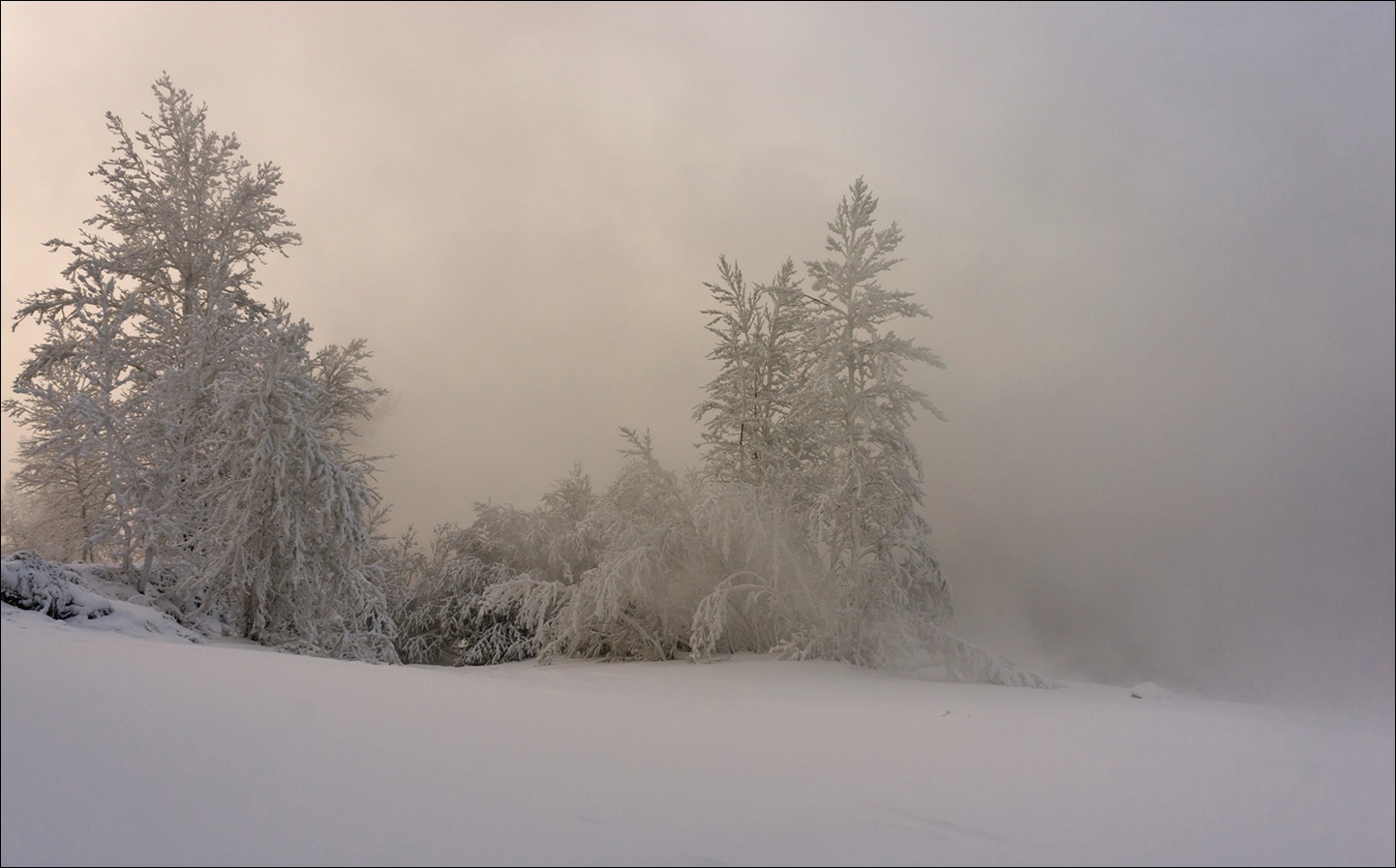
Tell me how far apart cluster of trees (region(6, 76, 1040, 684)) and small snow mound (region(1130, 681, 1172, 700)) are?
4.07 ft

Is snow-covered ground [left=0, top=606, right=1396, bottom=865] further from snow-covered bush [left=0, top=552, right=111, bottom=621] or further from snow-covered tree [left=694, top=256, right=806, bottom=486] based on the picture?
snow-covered tree [left=694, top=256, right=806, bottom=486]

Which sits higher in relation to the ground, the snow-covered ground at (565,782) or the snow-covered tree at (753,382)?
the snow-covered tree at (753,382)

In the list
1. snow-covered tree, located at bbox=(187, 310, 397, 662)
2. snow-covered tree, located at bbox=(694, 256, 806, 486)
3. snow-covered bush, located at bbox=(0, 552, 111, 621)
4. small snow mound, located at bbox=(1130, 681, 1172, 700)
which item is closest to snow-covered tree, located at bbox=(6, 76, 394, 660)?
snow-covered tree, located at bbox=(187, 310, 397, 662)

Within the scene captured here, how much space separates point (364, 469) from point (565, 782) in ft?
36.8

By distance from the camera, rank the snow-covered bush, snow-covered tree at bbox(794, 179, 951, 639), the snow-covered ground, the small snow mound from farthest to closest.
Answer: snow-covered tree at bbox(794, 179, 951, 639)
the small snow mound
the snow-covered bush
the snow-covered ground

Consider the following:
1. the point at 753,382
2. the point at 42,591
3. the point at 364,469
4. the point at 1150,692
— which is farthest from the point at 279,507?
the point at 1150,692

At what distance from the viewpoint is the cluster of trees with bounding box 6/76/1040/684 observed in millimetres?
10781

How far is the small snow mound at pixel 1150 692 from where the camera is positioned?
8.50 m

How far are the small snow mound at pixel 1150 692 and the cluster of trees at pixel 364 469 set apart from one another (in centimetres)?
124

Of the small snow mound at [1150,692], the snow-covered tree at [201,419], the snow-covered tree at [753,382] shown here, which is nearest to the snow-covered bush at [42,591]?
the snow-covered tree at [201,419]

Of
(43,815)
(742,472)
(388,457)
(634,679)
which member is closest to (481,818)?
(43,815)

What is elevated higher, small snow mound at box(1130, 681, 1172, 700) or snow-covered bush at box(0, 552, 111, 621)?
snow-covered bush at box(0, 552, 111, 621)

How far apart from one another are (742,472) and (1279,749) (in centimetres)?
872

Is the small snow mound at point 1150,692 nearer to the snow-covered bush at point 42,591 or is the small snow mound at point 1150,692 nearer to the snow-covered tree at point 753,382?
the snow-covered tree at point 753,382
